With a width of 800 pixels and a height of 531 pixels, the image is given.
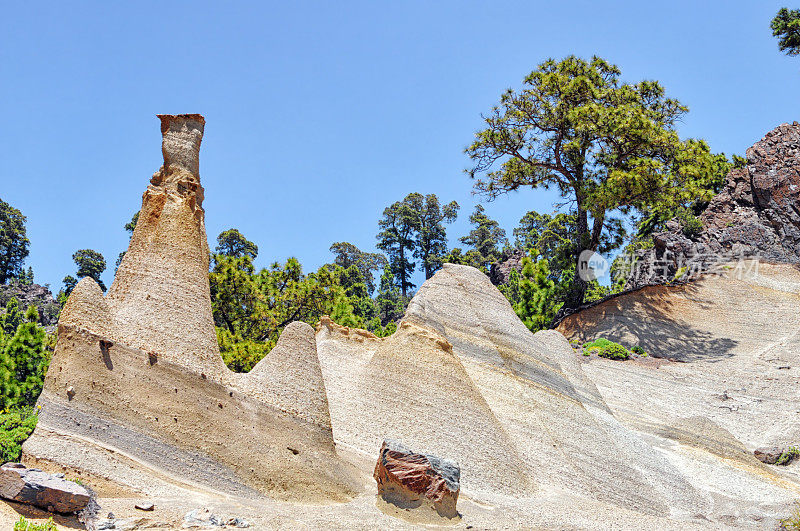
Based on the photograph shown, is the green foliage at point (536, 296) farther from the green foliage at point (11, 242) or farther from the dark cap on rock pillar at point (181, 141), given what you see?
the green foliage at point (11, 242)

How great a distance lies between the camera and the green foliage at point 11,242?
7581 cm

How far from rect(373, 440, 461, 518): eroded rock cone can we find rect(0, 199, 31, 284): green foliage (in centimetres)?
7572

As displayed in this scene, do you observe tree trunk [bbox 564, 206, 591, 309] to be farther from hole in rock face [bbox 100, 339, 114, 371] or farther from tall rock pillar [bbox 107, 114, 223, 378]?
hole in rock face [bbox 100, 339, 114, 371]

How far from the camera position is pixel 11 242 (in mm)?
76312

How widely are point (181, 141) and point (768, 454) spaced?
19537 millimetres

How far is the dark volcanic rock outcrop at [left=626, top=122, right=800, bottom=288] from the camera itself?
37906mm

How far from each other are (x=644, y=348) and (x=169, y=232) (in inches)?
987

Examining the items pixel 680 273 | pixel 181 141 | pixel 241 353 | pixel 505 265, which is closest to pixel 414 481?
pixel 181 141

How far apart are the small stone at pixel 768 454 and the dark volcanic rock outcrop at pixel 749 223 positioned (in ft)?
52.7

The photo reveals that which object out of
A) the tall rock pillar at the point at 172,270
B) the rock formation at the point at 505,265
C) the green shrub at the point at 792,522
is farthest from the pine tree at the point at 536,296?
the rock formation at the point at 505,265

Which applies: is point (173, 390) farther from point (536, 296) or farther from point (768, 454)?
point (536, 296)

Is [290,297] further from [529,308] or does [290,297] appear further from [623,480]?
[623,480]

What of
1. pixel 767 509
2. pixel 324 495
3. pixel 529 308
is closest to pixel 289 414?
pixel 324 495

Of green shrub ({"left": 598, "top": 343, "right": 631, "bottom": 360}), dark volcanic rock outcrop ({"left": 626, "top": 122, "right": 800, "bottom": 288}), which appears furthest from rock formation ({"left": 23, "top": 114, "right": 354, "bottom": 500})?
dark volcanic rock outcrop ({"left": 626, "top": 122, "right": 800, "bottom": 288})
